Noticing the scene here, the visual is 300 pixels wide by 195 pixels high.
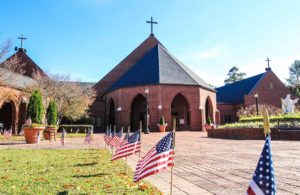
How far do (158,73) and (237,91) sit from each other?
2511cm

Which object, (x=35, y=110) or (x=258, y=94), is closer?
(x=35, y=110)

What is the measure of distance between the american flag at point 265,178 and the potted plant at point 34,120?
1723 cm

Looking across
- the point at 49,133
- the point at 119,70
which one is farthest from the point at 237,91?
the point at 49,133

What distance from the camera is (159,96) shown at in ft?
124

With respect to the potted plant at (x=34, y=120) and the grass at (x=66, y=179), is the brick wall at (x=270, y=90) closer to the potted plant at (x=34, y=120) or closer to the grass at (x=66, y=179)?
the potted plant at (x=34, y=120)

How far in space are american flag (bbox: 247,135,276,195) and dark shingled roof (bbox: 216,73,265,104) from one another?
53240 millimetres

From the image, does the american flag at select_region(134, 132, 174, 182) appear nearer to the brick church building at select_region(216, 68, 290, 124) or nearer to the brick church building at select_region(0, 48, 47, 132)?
the brick church building at select_region(0, 48, 47, 132)

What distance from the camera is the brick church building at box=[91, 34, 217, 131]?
37938 mm

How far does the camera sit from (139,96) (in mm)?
42750

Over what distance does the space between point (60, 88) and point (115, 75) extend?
1529 centimetres

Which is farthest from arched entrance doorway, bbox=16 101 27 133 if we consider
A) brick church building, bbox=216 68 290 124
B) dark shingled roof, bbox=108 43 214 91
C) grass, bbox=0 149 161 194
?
brick church building, bbox=216 68 290 124

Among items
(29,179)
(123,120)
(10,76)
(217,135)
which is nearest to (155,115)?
(123,120)

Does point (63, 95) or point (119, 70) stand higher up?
point (119, 70)

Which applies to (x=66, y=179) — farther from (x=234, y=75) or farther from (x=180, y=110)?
(x=234, y=75)
